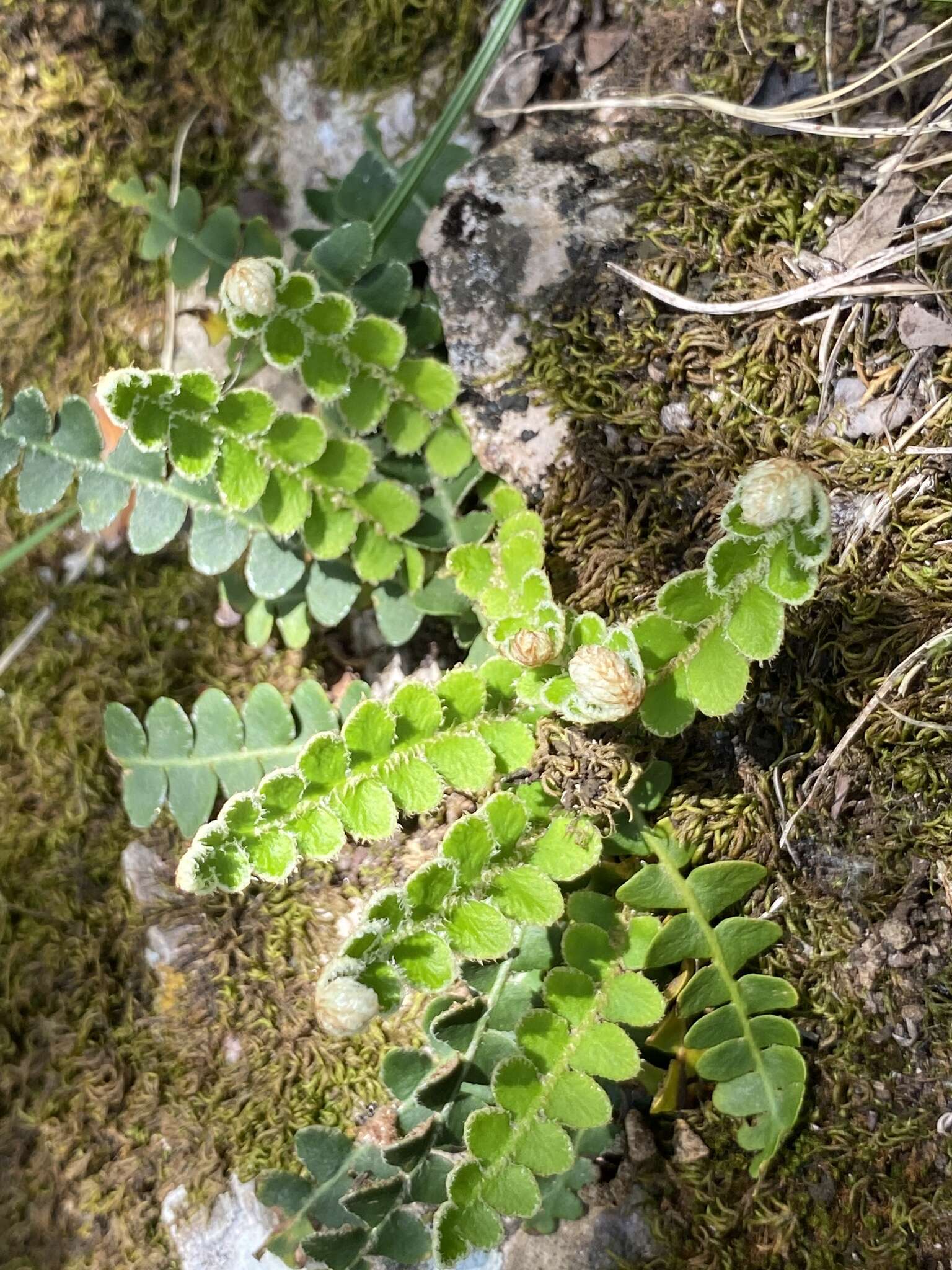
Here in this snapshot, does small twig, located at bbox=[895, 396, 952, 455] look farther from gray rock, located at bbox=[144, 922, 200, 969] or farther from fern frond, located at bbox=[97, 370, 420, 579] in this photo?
gray rock, located at bbox=[144, 922, 200, 969]

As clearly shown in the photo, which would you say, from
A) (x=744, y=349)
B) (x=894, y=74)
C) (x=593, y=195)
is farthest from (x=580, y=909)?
(x=894, y=74)

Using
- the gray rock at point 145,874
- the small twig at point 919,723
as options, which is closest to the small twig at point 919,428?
the small twig at point 919,723

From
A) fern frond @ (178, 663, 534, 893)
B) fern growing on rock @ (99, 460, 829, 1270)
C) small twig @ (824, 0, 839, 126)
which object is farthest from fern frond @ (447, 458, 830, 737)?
small twig @ (824, 0, 839, 126)

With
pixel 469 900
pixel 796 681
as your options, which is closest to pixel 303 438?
pixel 469 900

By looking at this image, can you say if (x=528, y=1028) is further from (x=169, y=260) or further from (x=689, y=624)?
(x=169, y=260)

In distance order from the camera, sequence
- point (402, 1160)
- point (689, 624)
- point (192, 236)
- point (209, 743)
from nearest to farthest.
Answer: point (689, 624), point (402, 1160), point (209, 743), point (192, 236)

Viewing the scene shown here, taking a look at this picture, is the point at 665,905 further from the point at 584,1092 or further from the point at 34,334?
the point at 34,334

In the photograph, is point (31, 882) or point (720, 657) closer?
point (720, 657)
